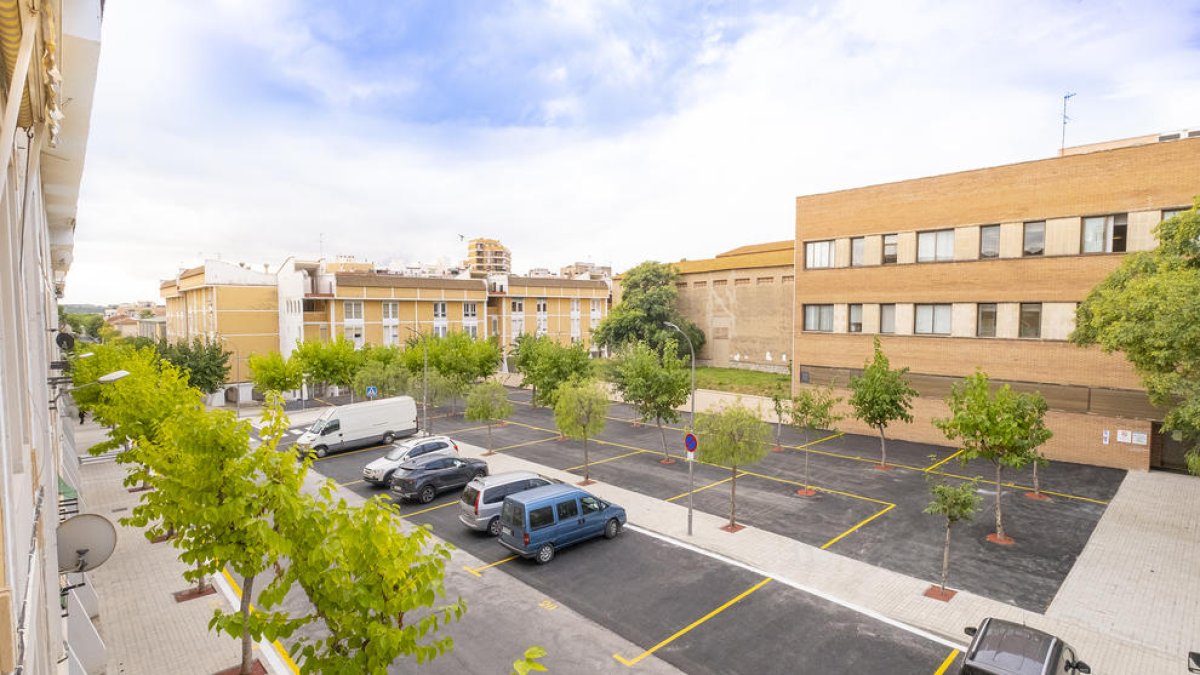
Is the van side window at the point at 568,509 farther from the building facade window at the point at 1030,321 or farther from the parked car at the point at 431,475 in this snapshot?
the building facade window at the point at 1030,321

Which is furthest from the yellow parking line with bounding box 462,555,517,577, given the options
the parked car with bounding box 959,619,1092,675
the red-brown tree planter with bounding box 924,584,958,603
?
the parked car with bounding box 959,619,1092,675

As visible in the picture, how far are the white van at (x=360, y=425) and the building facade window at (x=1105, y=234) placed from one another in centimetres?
3204

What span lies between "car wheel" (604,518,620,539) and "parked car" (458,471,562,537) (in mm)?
2409

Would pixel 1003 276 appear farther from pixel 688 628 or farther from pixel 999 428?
pixel 688 628

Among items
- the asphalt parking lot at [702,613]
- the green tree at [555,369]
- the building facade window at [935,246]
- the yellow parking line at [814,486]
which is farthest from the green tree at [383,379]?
the building facade window at [935,246]

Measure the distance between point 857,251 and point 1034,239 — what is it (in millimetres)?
7830

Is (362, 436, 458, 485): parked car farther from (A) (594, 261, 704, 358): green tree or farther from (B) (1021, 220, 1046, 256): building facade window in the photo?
(A) (594, 261, 704, 358): green tree

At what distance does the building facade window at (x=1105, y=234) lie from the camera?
2388 cm

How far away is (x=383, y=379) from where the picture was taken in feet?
128

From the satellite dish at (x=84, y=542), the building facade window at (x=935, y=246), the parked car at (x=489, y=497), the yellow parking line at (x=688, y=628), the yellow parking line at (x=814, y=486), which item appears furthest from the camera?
the building facade window at (x=935, y=246)

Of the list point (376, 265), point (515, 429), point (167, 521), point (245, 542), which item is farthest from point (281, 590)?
point (376, 265)

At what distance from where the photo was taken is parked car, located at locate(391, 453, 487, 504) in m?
21.1

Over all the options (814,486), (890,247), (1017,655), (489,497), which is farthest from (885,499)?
(890,247)

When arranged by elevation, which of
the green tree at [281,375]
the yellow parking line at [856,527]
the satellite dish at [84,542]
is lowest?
the yellow parking line at [856,527]
